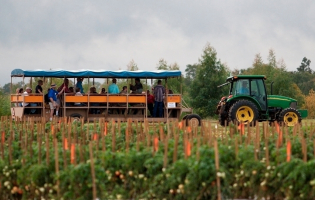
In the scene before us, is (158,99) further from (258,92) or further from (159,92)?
(258,92)

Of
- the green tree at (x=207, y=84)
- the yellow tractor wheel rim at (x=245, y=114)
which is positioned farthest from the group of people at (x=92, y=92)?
the green tree at (x=207, y=84)

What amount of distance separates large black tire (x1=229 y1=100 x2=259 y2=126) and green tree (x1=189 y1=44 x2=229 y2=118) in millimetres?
24513

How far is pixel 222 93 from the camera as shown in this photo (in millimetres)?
48938

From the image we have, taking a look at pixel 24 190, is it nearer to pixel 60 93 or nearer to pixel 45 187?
pixel 45 187

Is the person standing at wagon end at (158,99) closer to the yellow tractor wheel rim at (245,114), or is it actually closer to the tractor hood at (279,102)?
the yellow tractor wheel rim at (245,114)

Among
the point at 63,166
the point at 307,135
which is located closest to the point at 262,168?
the point at 63,166

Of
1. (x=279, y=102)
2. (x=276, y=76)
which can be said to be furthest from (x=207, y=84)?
(x=279, y=102)

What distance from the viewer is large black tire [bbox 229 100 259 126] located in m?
23.2

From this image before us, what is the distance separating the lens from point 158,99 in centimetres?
2445

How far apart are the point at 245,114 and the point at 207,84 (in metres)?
26.0

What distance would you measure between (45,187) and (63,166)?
0.40 metres

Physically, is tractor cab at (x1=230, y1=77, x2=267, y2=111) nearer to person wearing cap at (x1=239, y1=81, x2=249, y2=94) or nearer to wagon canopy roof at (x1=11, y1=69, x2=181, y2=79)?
person wearing cap at (x1=239, y1=81, x2=249, y2=94)

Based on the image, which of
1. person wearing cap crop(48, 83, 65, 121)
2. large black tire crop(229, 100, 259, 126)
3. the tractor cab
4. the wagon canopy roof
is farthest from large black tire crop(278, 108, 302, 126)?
person wearing cap crop(48, 83, 65, 121)

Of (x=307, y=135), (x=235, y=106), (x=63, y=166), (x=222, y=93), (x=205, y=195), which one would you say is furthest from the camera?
(x=222, y=93)
